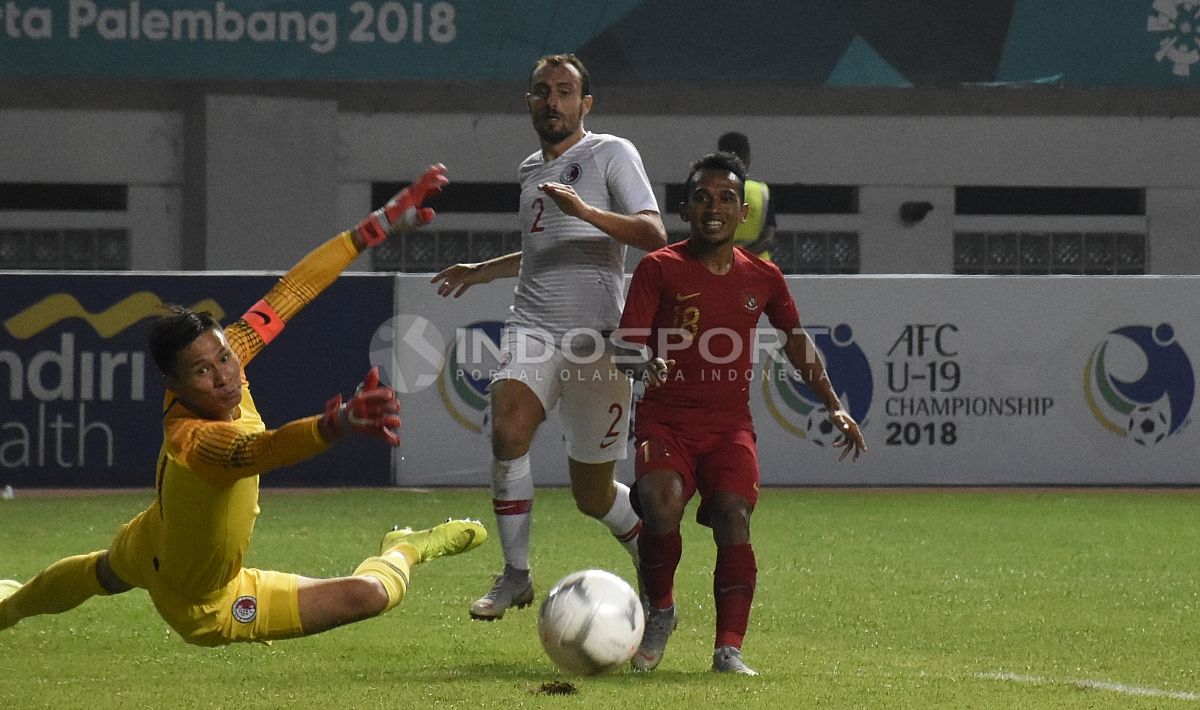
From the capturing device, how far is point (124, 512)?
42.5 ft

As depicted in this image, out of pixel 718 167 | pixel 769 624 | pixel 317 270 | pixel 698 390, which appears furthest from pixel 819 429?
pixel 317 270

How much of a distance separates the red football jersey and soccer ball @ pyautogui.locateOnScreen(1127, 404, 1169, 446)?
864cm

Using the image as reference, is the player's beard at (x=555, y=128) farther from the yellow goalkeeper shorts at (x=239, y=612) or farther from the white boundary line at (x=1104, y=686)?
the white boundary line at (x=1104, y=686)

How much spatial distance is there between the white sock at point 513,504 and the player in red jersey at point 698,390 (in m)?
0.69

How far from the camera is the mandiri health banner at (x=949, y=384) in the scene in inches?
572

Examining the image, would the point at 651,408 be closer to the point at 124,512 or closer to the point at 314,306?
the point at 124,512

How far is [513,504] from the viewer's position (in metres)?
7.67

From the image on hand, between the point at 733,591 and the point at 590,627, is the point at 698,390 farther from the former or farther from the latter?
the point at 590,627

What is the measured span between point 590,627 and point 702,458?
0.86 meters

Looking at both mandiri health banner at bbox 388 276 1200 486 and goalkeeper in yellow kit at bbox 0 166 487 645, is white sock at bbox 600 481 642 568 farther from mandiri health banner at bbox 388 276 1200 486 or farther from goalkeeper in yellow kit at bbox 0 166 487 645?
mandiri health banner at bbox 388 276 1200 486

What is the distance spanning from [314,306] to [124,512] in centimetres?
232

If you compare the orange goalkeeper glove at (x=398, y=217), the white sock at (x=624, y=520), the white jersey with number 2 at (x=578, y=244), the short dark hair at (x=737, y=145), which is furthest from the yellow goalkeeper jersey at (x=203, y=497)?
the short dark hair at (x=737, y=145)

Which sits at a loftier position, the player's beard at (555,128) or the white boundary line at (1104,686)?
the player's beard at (555,128)

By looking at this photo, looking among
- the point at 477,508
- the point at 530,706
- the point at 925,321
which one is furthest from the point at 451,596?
the point at 925,321
